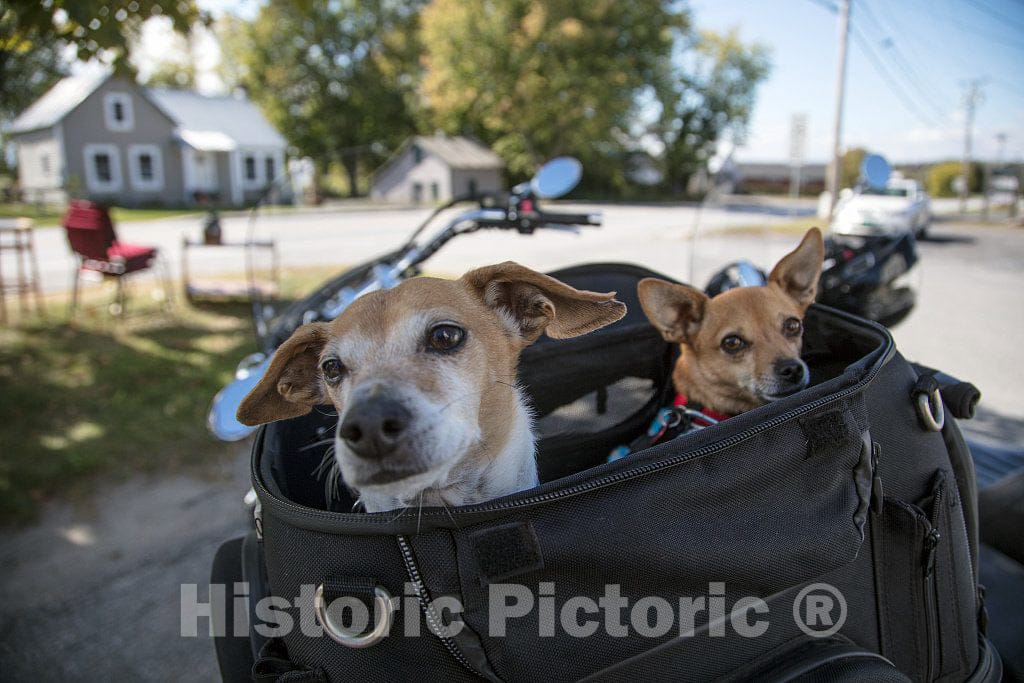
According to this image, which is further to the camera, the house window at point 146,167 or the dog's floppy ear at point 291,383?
the house window at point 146,167

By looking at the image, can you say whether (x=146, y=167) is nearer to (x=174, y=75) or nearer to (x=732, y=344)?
(x=174, y=75)

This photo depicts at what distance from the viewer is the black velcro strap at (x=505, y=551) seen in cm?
108

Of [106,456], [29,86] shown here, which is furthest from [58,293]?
[29,86]

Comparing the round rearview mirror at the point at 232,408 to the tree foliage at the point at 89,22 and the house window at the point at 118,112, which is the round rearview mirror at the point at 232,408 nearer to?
the tree foliage at the point at 89,22

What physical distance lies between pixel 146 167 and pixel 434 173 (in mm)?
35641

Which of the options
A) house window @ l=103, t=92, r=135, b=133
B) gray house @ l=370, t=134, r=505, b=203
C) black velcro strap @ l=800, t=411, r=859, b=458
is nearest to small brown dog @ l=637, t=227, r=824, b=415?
black velcro strap @ l=800, t=411, r=859, b=458

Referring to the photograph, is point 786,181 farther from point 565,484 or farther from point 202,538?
point 202,538

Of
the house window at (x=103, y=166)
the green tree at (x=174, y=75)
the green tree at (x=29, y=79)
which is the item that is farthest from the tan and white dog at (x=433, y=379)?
the green tree at (x=174, y=75)

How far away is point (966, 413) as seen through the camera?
65.8 inches

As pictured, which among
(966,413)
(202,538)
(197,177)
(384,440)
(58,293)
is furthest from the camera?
(197,177)

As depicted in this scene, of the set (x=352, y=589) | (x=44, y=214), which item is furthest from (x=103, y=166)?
(x=352, y=589)

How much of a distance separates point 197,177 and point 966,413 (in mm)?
41600

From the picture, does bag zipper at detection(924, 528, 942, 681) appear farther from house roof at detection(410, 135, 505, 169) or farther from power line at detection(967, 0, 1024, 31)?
house roof at detection(410, 135, 505, 169)

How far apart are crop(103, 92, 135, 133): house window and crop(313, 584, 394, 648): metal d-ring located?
3990 cm
